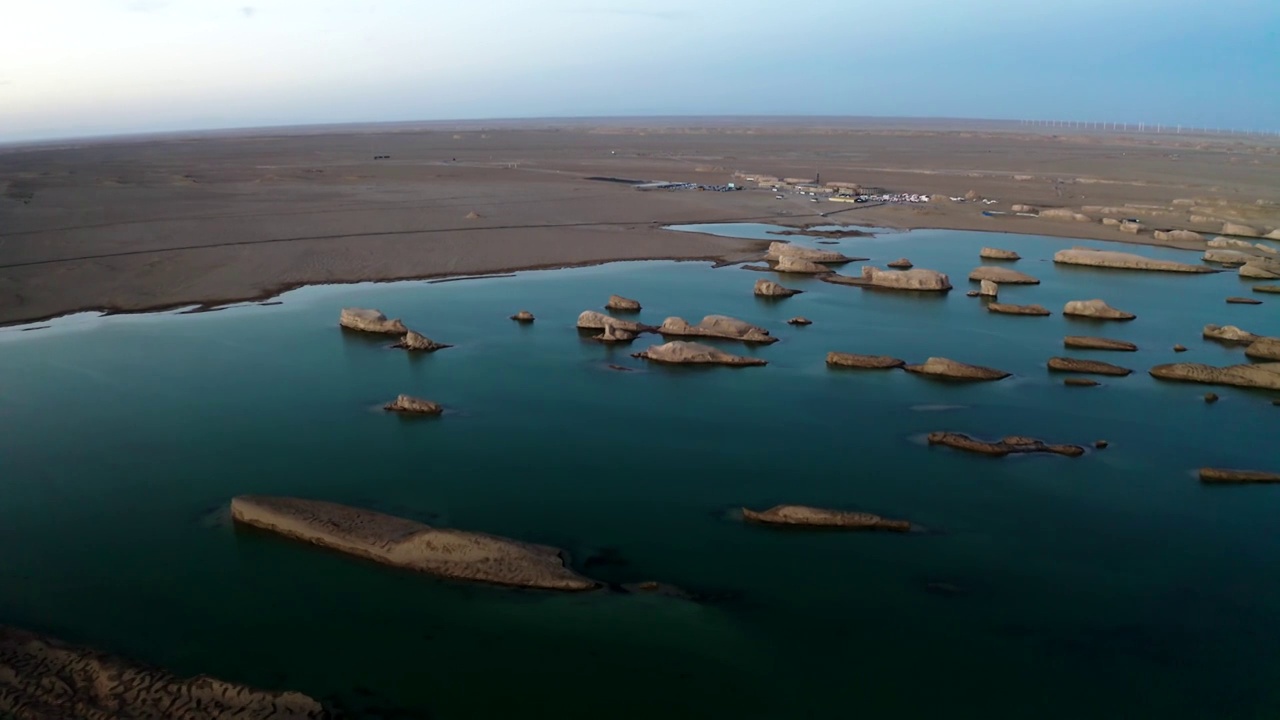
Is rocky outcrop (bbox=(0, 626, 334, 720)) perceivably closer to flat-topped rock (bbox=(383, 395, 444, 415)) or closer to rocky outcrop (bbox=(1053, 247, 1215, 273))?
flat-topped rock (bbox=(383, 395, 444, 415))

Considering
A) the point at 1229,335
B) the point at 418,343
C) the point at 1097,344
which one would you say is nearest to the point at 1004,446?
the point at 1097,344

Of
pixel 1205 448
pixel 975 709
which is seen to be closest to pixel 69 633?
pixel 975 709

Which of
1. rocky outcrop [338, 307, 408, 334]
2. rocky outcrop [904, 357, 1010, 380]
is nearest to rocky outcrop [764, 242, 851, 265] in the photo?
rocky outcrop [904, 357, 1010, 380]

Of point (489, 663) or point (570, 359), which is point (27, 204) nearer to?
point (570, 359)

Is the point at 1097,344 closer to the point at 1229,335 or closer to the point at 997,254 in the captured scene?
the point at 1229,335

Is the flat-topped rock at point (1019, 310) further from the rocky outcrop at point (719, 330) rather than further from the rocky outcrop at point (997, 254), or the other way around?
the rocky outcrop at point (997, 254)

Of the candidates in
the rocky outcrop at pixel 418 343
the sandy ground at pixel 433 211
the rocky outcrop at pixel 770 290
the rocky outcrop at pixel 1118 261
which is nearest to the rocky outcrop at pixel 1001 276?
the rocky outcrop at pixel 1118 261
